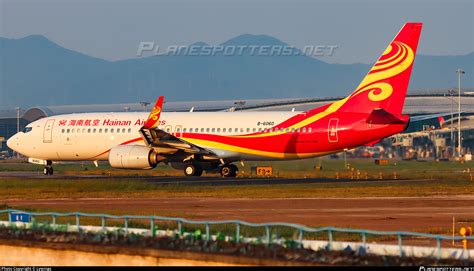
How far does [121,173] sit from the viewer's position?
72.2 m

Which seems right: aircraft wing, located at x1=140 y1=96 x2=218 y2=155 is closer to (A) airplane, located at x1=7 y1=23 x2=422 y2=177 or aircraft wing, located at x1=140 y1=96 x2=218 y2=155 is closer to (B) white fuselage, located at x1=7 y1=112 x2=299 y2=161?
(A) airplane, located at x1=7 y1=23 x2=422 y2=177

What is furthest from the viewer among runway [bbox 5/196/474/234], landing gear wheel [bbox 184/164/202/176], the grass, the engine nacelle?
landing gear wheel [bbox 184/164/202/176]

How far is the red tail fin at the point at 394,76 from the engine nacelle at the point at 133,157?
12.4m

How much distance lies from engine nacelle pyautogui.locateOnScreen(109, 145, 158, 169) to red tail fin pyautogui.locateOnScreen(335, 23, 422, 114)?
40.6 feet

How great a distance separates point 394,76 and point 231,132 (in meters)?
10.4

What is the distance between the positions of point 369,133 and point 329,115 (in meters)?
2.69

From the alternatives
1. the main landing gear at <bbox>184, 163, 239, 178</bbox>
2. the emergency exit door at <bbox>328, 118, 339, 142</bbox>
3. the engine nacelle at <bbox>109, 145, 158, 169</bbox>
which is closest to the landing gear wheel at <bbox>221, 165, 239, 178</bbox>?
the main landing gear at <bbox>184, 163, 239, 178</bbox>

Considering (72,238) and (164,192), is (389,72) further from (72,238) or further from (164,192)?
(72,238)

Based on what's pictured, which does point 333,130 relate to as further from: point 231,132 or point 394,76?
point 231,132

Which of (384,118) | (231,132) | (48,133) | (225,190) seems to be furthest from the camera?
(48,133)

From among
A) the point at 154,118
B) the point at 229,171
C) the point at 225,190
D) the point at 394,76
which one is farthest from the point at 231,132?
the point at 225,190

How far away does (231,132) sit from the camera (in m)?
60.0

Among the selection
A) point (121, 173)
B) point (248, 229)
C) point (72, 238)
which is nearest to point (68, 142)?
point (121, 173)

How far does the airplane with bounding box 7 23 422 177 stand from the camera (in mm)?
55125
